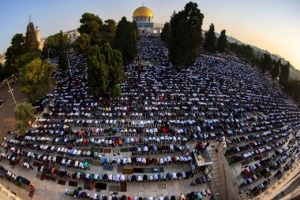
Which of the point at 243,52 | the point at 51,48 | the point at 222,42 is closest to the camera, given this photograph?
the point at 51,48

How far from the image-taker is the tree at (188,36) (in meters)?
41.0

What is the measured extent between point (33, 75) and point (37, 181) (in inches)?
623

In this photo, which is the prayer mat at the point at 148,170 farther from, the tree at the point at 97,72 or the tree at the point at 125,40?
the tree at the point at 125,40

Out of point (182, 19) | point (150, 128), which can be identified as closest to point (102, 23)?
point (182, 19)

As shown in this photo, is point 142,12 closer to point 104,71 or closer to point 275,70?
point 275,70

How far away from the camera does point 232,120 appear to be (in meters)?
27.2

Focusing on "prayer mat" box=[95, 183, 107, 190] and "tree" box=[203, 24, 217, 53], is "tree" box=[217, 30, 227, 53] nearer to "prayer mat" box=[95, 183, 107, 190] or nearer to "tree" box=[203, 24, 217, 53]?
"tree" box=[203, 24, 217, 53]

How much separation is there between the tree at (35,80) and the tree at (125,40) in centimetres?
1542

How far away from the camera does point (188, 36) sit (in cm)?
4097

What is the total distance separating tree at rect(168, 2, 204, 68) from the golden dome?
6705 centimetres

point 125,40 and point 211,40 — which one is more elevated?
point 211,40

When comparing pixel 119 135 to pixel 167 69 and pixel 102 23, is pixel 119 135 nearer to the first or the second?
pixel 167 69

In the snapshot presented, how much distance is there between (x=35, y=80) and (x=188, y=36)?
3101 cm

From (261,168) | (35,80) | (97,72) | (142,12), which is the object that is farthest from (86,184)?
(142,12)
